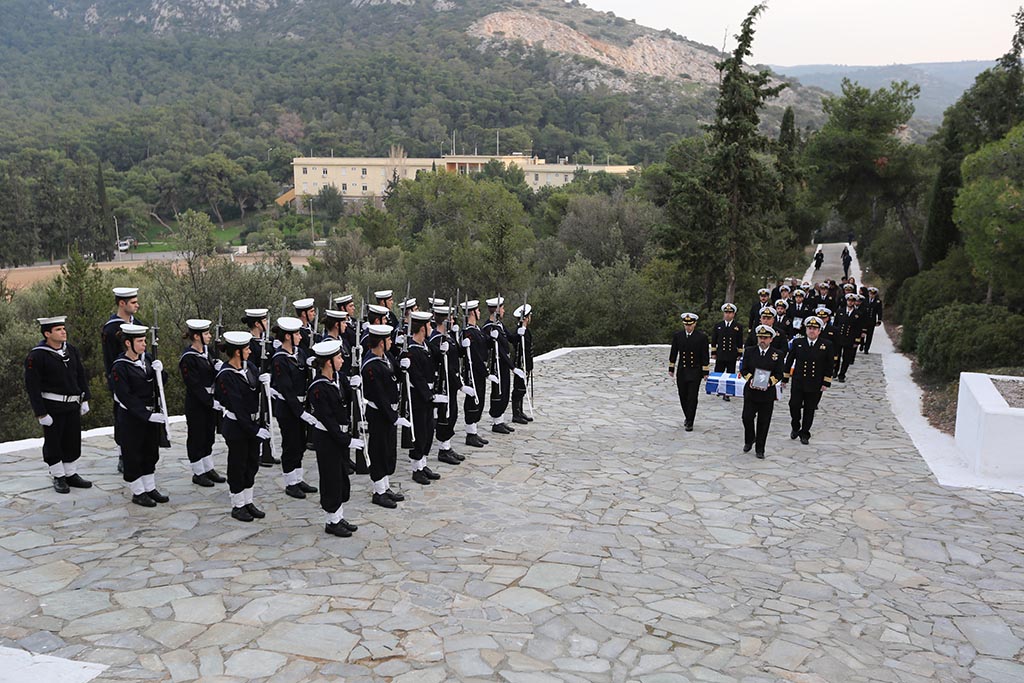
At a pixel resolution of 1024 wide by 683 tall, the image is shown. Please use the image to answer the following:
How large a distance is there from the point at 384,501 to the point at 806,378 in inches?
246

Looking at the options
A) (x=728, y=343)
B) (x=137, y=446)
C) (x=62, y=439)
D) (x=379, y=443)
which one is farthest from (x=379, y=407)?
(x=728, y=343)

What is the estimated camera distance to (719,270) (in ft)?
73.0

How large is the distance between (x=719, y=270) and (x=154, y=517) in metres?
17.4

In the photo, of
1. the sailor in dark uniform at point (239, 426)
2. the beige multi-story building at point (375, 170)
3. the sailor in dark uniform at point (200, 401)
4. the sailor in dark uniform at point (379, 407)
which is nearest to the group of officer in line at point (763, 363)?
the sailor in dark uniform at point (379, 407)

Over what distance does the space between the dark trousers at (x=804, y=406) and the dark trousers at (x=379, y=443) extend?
6023 millimetres

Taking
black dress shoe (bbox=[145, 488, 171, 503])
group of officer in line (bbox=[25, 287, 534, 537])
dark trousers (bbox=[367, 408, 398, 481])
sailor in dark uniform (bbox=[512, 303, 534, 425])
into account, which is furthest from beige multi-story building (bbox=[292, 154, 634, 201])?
black dress shoe (bbox=[145, 488, 171, 503])

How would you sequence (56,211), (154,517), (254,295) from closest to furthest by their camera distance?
(154,517), (254,295), (56,211)

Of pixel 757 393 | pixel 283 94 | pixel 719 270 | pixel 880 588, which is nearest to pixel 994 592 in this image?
pixel 880 588

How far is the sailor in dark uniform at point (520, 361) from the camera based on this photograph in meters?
11.9

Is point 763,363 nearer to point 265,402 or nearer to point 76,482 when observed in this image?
point 265,402

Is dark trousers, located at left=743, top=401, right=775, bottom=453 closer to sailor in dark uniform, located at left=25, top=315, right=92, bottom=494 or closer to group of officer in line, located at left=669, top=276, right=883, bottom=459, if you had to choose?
group of officer in line, located at left=669, top=276, right=883, bottom=459

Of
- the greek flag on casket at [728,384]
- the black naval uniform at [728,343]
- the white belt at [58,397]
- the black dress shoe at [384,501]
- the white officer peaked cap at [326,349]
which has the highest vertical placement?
the white officer peaked cap at [326,349]

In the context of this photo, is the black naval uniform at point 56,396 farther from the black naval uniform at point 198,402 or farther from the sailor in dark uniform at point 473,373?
the sailor in dark uniform at point 473,373

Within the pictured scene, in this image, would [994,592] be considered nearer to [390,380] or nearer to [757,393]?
[757,393]
